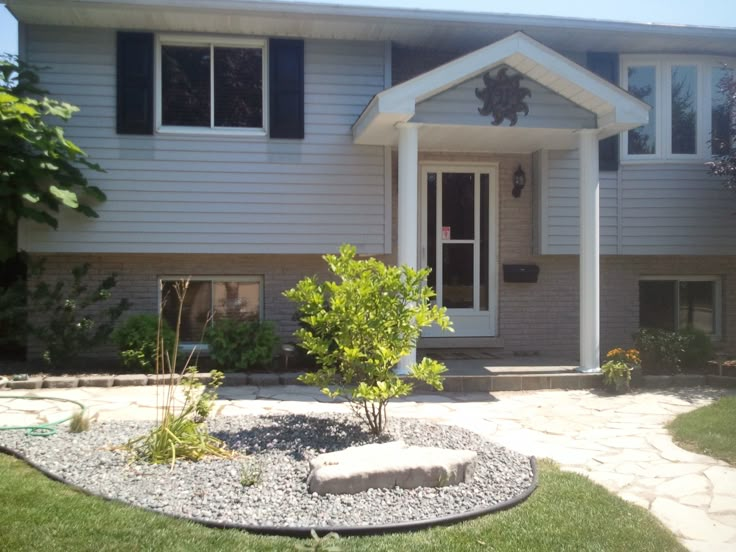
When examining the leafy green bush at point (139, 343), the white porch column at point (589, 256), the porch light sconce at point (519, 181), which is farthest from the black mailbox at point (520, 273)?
the leafy green bush at point (139, 343)

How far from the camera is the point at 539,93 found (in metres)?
7.89

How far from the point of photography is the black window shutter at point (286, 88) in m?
9.08

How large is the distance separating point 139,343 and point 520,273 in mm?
5351

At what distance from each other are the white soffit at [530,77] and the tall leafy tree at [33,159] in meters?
3.76

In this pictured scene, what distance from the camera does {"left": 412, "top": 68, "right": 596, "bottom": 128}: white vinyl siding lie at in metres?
7.71

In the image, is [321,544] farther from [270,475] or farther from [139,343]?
[139,343]

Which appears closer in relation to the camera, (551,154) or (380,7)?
(380,7)

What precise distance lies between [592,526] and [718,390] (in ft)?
16.2

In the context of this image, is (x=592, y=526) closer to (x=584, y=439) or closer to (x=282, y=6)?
(x=584, y=439)

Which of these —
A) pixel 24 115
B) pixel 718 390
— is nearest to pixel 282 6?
pixel 24 115

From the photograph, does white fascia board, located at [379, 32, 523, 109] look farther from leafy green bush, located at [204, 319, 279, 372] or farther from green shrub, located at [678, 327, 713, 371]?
green shrub, located at [678, 327, 713, 371]

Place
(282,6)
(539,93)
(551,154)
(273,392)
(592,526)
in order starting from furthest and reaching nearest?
(551,154), (282,6), (539,93), (273,392), (592,526)

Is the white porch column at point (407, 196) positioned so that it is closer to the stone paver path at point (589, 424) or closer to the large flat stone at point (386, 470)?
the stone paver path at point (589, 424)

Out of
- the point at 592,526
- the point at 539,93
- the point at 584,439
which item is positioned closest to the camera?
the point at 592,526
